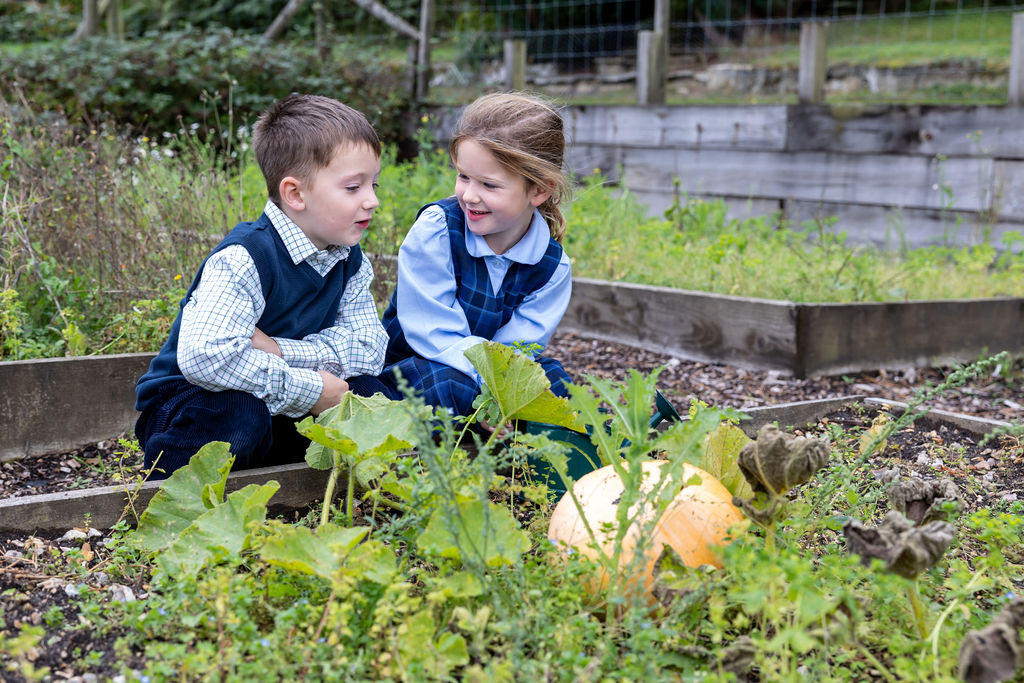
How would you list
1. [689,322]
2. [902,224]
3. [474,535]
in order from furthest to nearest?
[902,224]
[689,322]
[474,535]

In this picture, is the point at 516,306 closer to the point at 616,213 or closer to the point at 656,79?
the point at 616,213

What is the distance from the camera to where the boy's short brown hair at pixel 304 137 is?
8.42ft

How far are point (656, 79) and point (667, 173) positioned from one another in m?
0.73

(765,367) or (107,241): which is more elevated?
(107,241)

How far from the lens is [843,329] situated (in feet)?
14.0

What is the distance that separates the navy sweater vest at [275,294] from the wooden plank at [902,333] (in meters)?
2.25

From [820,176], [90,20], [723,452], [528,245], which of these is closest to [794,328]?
[528,245]

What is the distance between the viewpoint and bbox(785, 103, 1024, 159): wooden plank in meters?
5.62

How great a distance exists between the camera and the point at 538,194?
3041 mm

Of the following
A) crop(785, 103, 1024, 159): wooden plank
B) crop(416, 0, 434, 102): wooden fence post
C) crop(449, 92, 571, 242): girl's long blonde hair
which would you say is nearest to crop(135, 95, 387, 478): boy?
crop(449, 92, 571, 242): girl's long blonde hair

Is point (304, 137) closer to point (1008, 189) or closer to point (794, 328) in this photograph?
point (794, 328)

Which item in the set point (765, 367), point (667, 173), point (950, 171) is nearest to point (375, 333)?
point (765, 367)

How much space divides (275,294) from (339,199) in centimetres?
31

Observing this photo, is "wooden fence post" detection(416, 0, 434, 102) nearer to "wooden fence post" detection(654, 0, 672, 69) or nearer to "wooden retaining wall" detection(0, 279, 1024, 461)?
"wooden fence post" detection(654, 0, 672, 69)
